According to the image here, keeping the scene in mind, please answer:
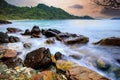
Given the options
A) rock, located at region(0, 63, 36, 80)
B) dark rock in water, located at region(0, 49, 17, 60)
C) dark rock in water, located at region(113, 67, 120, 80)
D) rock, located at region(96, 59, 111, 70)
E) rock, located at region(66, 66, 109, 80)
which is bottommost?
dark rock in water, located at region(113, 67, 120, 80)

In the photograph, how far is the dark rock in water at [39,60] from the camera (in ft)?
25.1

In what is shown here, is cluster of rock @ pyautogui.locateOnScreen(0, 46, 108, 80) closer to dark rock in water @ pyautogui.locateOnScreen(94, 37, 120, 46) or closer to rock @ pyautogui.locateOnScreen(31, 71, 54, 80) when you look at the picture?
rock @ pyautogui.locateOnScreen(31, 71, 54, 80)

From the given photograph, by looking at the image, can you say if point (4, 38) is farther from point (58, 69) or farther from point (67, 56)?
point (58, 69)

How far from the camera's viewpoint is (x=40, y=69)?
7.58 metres

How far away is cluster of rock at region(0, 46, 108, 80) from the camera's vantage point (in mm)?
6383

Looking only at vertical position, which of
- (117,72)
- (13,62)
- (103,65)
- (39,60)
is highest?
(39,60)

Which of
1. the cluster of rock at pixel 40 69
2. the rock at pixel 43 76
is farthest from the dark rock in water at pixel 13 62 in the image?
the rock at pixel 43 76

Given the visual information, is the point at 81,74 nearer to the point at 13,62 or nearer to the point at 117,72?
the point at 117,72

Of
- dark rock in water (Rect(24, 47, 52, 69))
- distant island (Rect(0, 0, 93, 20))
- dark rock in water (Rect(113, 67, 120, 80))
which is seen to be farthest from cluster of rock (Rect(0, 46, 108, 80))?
distant island (Rect(0, 0, 93, 20))

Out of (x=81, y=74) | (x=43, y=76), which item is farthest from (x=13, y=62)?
(x=81, y=74)

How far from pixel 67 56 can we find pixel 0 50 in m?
3.36

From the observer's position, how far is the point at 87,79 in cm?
620

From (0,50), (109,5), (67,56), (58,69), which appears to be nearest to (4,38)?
(0,50)

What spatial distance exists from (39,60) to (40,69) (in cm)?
40
